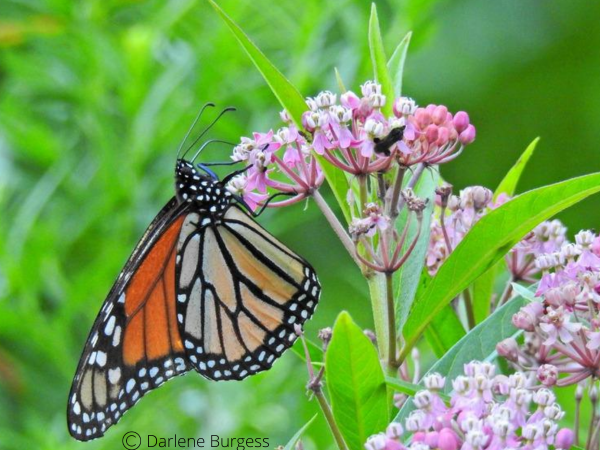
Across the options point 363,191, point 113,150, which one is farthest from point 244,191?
point 113,150

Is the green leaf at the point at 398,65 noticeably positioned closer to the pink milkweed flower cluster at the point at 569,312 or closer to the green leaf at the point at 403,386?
the pink milkweed flower cluster at the point at 569,312

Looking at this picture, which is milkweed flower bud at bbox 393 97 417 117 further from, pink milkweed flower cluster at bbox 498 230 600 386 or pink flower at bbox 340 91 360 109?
pink milkweed flower cluster at bbox 498 230 600 386

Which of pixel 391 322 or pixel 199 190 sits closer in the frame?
pixel 391 322

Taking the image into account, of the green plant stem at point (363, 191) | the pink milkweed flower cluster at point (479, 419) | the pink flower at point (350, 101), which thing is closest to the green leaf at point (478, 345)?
the pink milkweed flower cluster at point (479, 419)

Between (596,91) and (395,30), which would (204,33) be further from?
(596,91)

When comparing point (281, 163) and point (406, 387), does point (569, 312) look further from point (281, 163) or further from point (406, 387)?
point (281, 163)

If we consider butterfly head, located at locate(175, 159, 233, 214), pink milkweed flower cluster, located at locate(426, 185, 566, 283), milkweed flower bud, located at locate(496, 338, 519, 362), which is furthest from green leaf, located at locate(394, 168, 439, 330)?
butterfly head, located at locate(175, 159, 233, 214)
